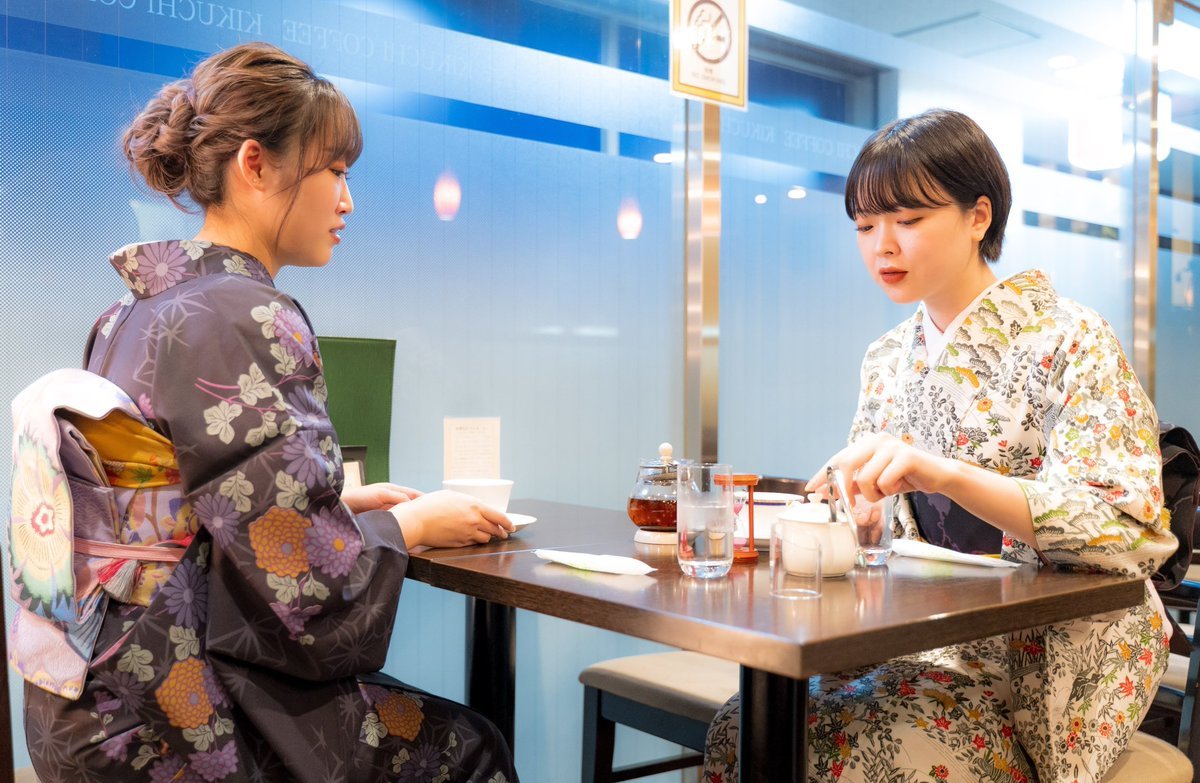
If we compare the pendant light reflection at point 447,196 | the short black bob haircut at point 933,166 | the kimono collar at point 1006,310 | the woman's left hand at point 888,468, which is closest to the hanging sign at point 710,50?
the pendant light reflection at point 447,196

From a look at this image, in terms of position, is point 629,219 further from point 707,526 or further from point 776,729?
point 776,729

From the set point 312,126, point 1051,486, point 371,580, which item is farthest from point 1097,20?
point 371,580

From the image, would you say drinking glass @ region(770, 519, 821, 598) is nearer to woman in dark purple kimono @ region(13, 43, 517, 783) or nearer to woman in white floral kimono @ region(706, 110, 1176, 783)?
woman in white floral kimono @ region(706, 110, 1176, 783)

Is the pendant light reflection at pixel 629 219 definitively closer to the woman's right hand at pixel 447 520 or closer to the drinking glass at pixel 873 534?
the woman's right hand at pixel 447 520

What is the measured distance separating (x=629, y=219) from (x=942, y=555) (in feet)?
4.87

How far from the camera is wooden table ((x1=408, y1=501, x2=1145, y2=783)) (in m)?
0.98

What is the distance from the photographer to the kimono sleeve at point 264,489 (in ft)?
3.98

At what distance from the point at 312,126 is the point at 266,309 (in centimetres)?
32

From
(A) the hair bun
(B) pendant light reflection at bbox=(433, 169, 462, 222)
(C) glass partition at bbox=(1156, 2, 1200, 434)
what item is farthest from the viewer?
(C) glass partition at bbox=(1156, 2, 1200, 434)

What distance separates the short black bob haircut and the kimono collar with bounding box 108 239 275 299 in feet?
3.22

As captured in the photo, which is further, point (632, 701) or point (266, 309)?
point (632, 701)

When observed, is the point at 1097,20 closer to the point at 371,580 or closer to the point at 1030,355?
the point at 1030,355

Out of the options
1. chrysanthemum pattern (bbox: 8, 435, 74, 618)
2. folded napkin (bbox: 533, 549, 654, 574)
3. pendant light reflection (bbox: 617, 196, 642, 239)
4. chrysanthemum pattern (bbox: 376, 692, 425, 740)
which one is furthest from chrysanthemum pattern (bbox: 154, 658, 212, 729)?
pendant light reflection (bbox: 617, 196, 642, 239)

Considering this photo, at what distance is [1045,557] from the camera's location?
1439 mm
